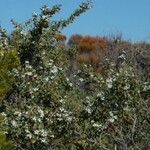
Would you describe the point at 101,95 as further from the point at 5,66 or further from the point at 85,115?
the point at 5,66

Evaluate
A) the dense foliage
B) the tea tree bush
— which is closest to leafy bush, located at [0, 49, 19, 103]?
the dense foliage

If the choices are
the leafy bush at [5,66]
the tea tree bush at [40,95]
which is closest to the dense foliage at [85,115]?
the tea tree bush at [40,95]

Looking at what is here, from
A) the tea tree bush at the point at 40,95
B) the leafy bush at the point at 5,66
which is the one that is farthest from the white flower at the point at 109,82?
the leafy bush at the point at 5,66

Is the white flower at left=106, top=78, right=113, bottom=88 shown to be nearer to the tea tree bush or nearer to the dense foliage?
the dense foliage

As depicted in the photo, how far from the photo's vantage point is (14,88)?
10438 millimetres

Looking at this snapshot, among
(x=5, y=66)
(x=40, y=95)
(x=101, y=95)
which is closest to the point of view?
(x=5, y=66)

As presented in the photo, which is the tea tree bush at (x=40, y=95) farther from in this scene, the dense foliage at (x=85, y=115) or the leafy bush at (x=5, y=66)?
the leafy bush at (x=5, y=66)

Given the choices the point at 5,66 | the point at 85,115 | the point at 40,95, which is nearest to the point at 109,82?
the point at 85,115

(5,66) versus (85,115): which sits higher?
(85,115)

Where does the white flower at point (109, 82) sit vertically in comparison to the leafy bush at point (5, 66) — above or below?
above

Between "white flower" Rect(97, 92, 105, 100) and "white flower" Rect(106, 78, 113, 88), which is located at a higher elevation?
"white flower" Rect(106, 78, 113, 88)

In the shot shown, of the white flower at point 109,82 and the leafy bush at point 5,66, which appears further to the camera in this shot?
the white flower at point 109,82

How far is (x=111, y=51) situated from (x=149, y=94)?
628 inches

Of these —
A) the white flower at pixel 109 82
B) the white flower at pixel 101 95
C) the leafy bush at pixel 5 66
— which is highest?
the white flower at pixel 109 82
